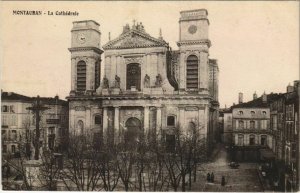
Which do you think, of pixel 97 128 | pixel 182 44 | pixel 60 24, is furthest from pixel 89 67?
pixel 60 24

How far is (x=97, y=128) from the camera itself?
21859mm

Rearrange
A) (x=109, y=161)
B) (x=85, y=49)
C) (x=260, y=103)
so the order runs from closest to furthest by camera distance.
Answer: (x=109, y=161)
(x=260, y=103)
(x=85, y=49)

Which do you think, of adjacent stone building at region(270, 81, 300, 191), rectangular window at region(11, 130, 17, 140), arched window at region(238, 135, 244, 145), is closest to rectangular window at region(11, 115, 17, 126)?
rectangular window at region(11, 130, 17, 140)

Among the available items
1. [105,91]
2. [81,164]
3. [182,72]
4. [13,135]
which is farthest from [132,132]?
[13,135]

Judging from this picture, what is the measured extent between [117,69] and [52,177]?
883 centimetres

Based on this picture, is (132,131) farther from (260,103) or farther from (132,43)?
(260,103)

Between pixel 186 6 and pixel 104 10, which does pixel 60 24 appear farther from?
pixel 186 6

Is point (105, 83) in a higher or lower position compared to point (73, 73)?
lower

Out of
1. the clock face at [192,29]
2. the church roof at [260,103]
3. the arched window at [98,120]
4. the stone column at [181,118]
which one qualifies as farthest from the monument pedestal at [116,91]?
the church roof at [260,103]

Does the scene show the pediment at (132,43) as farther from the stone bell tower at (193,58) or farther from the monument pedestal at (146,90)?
the monument pedestal at (146,90)

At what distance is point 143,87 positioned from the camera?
21.8 metres

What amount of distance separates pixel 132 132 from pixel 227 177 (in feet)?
17.9

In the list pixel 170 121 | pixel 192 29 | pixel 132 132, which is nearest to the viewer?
pixel 192 29

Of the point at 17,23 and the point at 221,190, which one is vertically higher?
the point at 17,23
